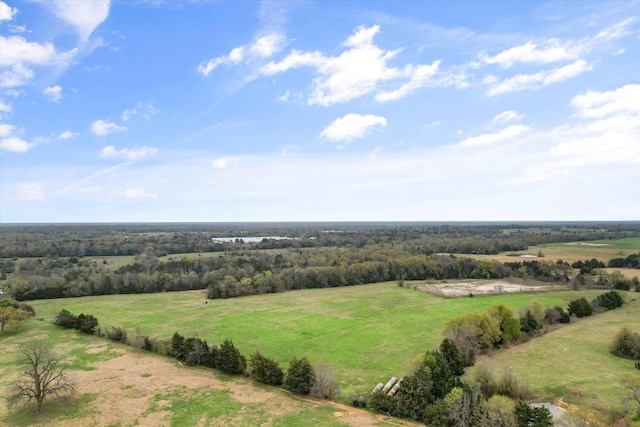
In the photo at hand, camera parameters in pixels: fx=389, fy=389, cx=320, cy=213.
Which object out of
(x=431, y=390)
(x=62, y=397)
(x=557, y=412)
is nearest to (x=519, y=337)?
(x=557, y=412)

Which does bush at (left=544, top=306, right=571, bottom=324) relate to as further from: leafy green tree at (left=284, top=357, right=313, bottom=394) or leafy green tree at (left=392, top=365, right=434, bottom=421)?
leafy green tree at (left=284, top=357, right=313, bottom=394)

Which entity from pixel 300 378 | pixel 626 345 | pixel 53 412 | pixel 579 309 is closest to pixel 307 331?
pixel 300 378

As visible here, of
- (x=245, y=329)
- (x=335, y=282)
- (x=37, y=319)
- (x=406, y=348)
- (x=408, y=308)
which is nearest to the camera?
(x=406, y=348)

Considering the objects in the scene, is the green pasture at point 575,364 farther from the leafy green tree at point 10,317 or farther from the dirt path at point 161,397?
the leafy green tree at point 10,317

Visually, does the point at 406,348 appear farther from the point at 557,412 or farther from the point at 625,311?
the point at 625,311

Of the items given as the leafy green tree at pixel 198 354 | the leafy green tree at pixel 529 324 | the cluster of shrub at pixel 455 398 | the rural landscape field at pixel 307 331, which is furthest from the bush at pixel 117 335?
the leafy green tree at pixel 529 324

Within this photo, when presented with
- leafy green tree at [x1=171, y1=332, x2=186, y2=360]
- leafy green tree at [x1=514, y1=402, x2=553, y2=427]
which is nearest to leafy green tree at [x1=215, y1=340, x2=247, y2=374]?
leafy green tree at [x1=171, y1=332, x2=186, y2=360]
